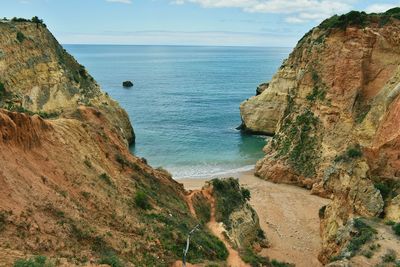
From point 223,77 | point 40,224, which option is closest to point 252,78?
point 223,77

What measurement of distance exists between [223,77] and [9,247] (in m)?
122

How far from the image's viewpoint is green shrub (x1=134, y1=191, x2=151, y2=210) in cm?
2359

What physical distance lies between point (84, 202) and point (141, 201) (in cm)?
377

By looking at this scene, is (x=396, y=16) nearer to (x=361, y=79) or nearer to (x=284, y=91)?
(x=361, y=79)

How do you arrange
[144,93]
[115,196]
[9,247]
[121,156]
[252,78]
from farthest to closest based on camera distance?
[252,78]
[144,93]
[121,156]
[115,196]
[9,247]

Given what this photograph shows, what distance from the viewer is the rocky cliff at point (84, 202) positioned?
16.2 m

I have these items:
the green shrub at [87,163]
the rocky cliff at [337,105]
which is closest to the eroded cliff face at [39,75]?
the green shrub at [87,163]

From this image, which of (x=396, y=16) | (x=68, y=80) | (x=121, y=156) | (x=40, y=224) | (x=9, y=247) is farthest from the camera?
(x=68, y=80)

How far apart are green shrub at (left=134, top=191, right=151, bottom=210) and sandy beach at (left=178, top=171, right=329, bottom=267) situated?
29.0 ft

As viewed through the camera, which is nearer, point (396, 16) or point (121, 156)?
point (121, 156)

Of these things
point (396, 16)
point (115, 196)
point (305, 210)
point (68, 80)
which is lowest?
point (305, 210)

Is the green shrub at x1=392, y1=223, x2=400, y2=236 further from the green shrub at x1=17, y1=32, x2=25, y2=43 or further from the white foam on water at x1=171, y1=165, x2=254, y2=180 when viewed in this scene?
the green shrub at x1=17, y1=32, x2=25, y2=43

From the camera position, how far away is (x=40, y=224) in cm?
1686

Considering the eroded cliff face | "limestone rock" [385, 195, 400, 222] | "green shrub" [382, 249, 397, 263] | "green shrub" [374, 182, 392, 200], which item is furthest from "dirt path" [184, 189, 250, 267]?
the eroded cliff face
